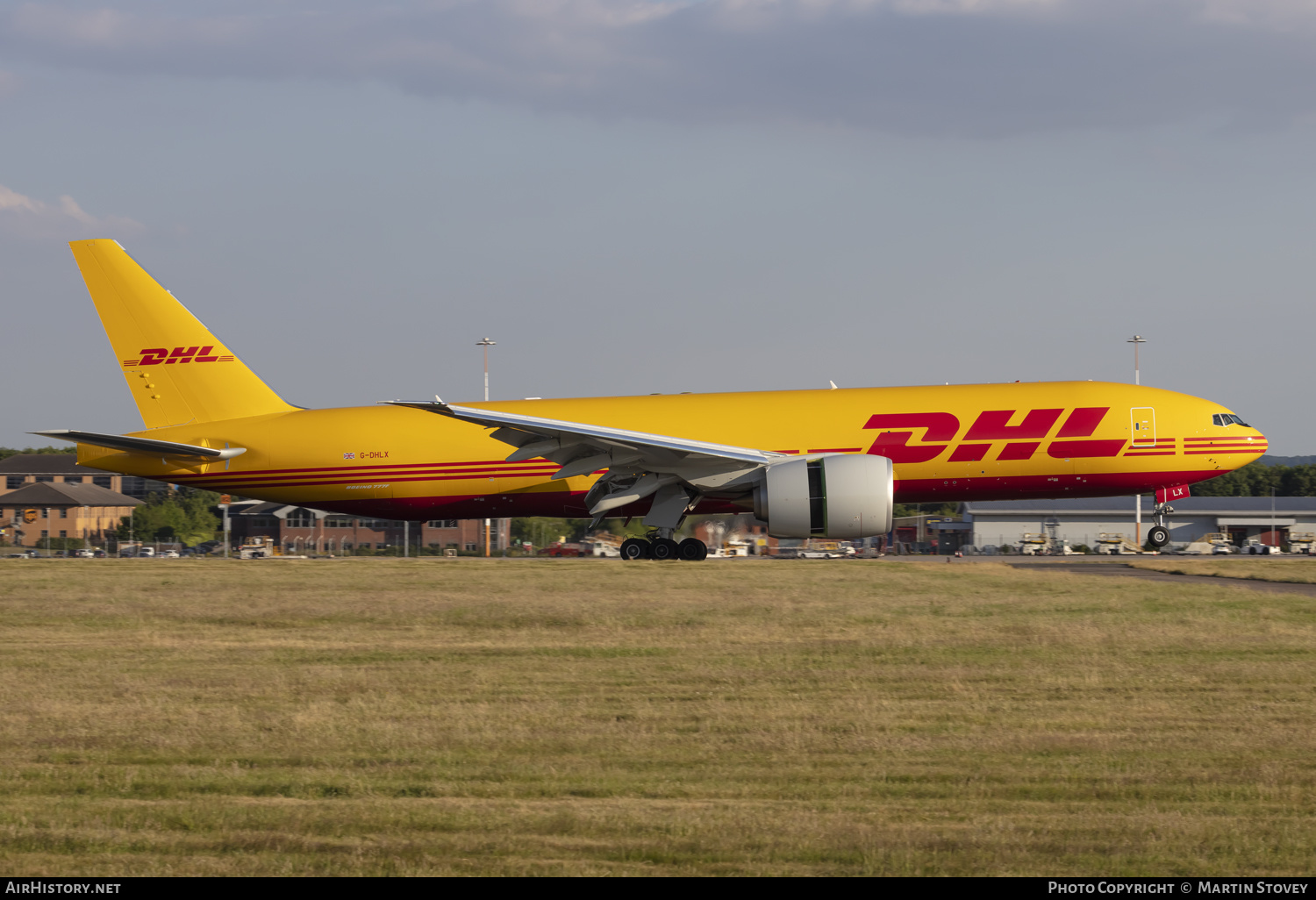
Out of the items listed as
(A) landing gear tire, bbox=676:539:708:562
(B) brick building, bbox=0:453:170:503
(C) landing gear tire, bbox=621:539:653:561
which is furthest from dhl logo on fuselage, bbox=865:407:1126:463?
(B) brick building, bbox=0:453:170:503

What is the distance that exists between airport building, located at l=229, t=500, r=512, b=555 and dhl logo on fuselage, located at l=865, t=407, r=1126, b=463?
4876 cm

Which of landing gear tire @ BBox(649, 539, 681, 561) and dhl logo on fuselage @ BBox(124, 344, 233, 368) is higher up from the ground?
dhl logo on fuselage @ BBox(124, 344, 233, 368)

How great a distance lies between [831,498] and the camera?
83.4 ft

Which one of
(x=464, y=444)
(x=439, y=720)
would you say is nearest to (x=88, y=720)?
(x=439, y=720)

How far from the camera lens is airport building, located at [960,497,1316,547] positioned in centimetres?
8956

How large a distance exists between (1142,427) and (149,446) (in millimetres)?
23292

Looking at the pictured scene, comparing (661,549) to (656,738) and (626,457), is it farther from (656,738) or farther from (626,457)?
(656,738)

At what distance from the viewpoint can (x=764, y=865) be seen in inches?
264

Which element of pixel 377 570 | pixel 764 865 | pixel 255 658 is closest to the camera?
pixel 764 865

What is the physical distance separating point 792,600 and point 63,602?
1149 centimetres

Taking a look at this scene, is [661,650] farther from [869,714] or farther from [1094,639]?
[1094,639]

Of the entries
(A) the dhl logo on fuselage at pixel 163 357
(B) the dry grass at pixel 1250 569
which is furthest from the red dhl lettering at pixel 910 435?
(A) the dhl logo on fuselage at pixel 163 357

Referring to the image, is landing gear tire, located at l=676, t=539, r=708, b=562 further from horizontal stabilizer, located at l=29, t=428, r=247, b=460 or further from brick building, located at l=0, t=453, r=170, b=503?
brick building, located at l=0, t=453, r=170, b=503

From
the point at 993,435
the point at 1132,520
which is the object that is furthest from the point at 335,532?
the point at 993,435
